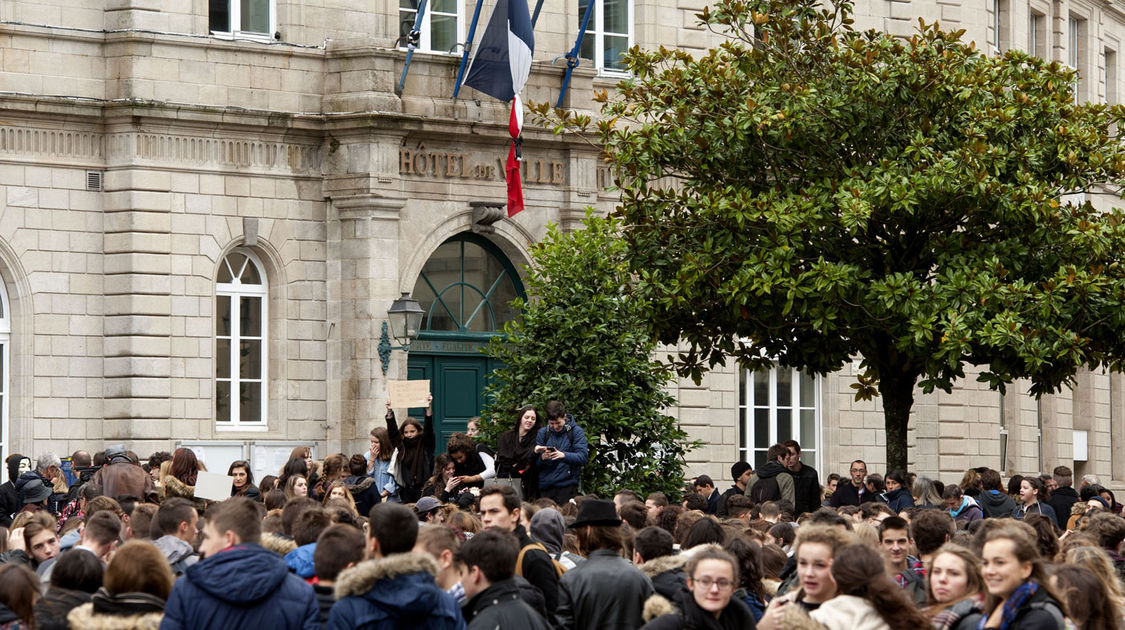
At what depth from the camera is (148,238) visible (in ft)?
81.4

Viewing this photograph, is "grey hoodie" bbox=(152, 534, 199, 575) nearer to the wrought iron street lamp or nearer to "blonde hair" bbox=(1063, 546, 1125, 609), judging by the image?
"blonde hair" bbox=(1063, 546, 1125, 609)

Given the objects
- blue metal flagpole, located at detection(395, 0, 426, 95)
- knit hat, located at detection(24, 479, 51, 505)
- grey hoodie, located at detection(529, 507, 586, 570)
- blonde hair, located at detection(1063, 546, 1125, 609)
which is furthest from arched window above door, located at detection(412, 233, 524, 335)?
blonde hair, located at detection(1063, 546, 1125, 609)

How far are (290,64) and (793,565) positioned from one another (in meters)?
16.6

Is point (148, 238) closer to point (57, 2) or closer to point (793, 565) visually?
point (57, 2)

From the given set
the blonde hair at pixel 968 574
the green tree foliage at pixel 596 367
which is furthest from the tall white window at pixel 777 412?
the blonde hair at pixel 968 574

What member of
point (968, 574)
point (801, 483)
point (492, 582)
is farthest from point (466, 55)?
point (968, 574)

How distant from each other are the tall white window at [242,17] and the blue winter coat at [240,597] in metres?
18.3

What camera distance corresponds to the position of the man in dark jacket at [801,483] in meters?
20.2

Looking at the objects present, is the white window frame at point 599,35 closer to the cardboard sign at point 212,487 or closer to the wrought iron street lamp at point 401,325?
the wrought iron street lamp at point 401,325

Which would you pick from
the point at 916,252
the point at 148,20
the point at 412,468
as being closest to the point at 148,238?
the point at 148,20

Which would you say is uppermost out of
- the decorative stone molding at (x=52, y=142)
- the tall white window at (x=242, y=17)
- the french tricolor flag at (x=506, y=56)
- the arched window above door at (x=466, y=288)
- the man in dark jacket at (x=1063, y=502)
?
the tall white window at (x=242, y=17)

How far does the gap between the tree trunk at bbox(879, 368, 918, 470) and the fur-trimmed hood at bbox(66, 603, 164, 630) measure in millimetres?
14282

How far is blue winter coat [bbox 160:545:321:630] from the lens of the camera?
8039 millimetres

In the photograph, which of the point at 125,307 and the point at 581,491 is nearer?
the point at 581,491
